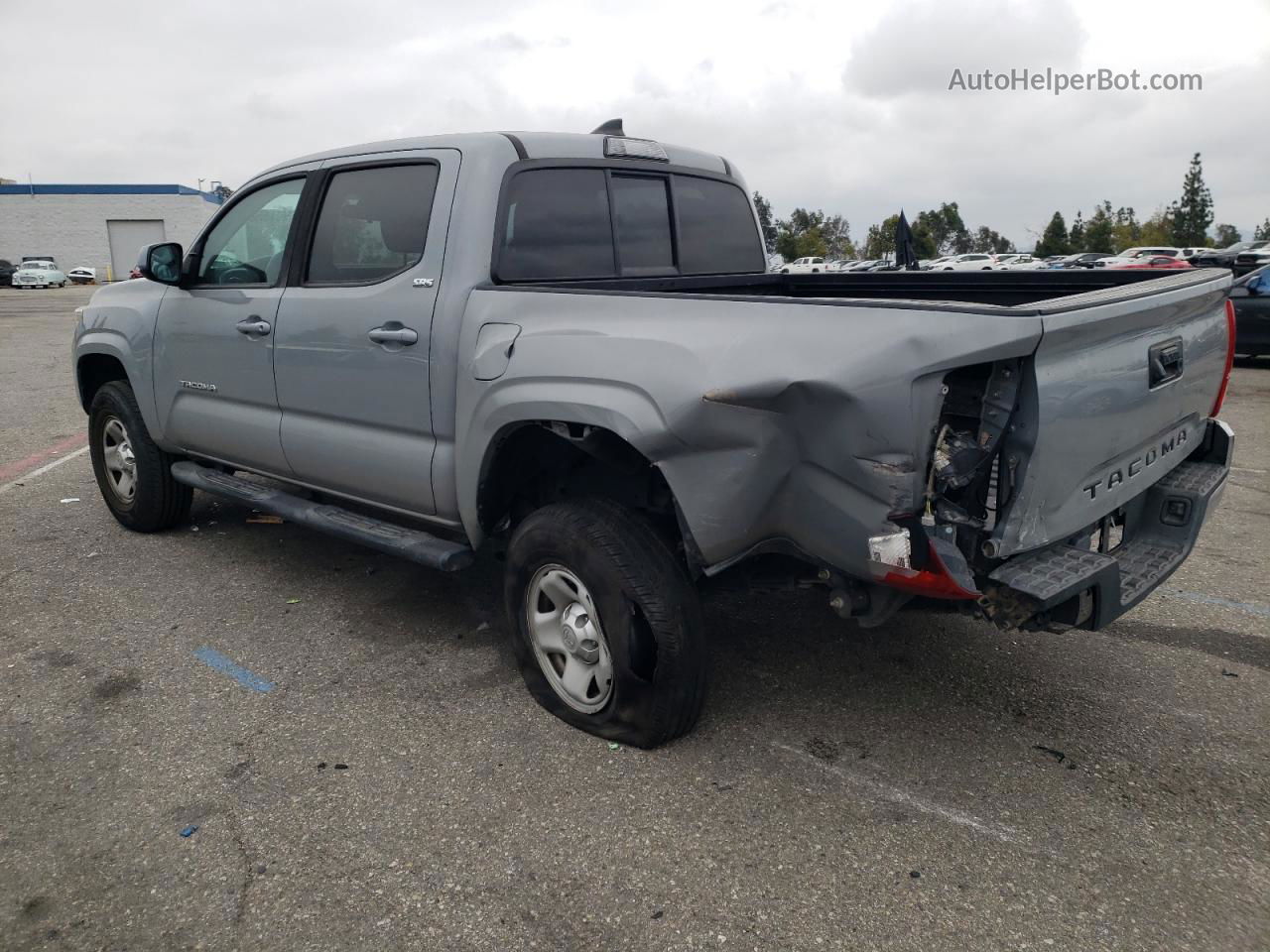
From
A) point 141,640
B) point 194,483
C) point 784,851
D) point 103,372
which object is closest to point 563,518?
point 784,851

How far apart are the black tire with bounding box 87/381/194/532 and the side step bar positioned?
0.26 metres

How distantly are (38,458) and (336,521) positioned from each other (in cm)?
511

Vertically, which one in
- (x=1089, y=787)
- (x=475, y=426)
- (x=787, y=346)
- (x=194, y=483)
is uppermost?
(x=787, y=346)

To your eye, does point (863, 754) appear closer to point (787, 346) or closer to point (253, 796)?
point (787, 346)

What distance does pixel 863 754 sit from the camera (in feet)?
10.9

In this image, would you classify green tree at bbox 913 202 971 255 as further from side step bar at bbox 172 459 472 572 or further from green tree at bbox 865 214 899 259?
side step bar at bbox 172 459 472 572

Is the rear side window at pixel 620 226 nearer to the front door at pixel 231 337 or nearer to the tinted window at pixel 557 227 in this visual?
the tinted window at pixel 557 227

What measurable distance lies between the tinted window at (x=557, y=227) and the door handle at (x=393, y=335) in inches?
16.1

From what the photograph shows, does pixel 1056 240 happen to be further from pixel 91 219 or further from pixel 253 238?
pixel 253 238

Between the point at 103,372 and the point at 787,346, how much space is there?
483 centimetres

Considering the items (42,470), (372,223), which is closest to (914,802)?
(372,223)

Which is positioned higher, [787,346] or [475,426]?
[787,346]

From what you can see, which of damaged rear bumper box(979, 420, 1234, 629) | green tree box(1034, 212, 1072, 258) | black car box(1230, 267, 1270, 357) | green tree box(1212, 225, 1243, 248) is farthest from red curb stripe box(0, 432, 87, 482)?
green tree box(1212, 225, 1243, 248)

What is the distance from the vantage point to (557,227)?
3.91m
